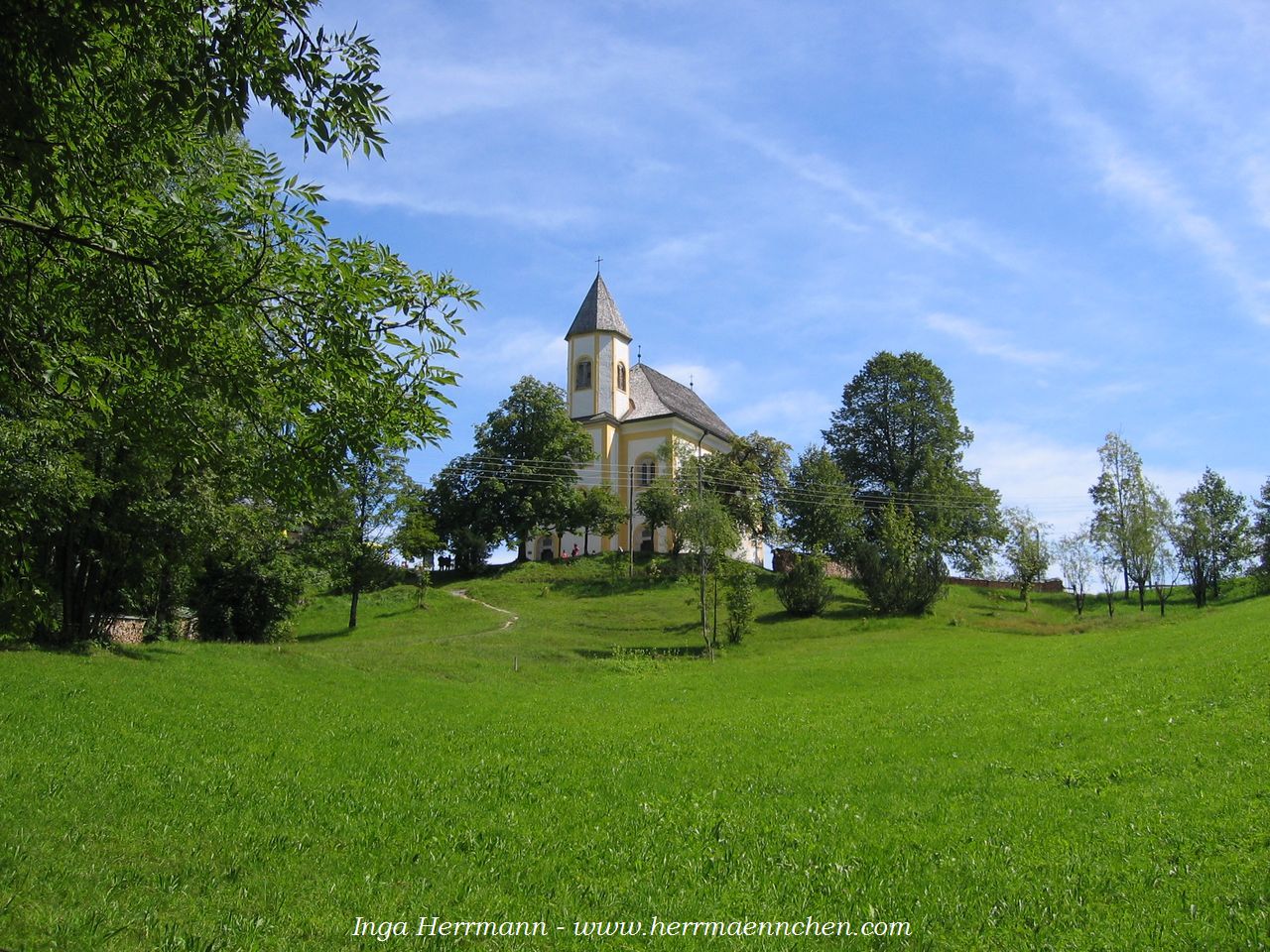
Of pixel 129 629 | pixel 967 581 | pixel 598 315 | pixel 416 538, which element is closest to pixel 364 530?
pixel 416 538

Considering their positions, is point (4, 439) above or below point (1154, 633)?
above

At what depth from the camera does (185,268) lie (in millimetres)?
5766

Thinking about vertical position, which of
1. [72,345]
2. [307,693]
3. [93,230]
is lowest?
[307,693]

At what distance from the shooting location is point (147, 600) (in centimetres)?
2684

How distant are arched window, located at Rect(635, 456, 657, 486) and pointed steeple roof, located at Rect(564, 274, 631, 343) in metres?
10.3

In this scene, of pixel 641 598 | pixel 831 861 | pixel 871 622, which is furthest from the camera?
pixel 641 598

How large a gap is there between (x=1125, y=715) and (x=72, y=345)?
14061 millimetres

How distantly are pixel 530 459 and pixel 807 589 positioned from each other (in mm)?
21573

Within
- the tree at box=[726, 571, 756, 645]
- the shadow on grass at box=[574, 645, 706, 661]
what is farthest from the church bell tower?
the shadow on grass at box=[574, 645, 706, 661]

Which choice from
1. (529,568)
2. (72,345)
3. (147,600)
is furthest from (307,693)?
(529,568)

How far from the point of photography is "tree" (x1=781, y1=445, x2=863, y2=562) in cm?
4934

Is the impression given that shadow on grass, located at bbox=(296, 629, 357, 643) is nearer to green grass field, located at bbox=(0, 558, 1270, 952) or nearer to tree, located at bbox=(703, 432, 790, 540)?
green grass field, located at bbox=(0, 558, 1270, 952)

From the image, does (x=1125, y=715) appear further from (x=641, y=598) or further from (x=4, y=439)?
(x=641, y=598)

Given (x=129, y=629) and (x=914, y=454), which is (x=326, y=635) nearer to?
(x=129, y=629)
